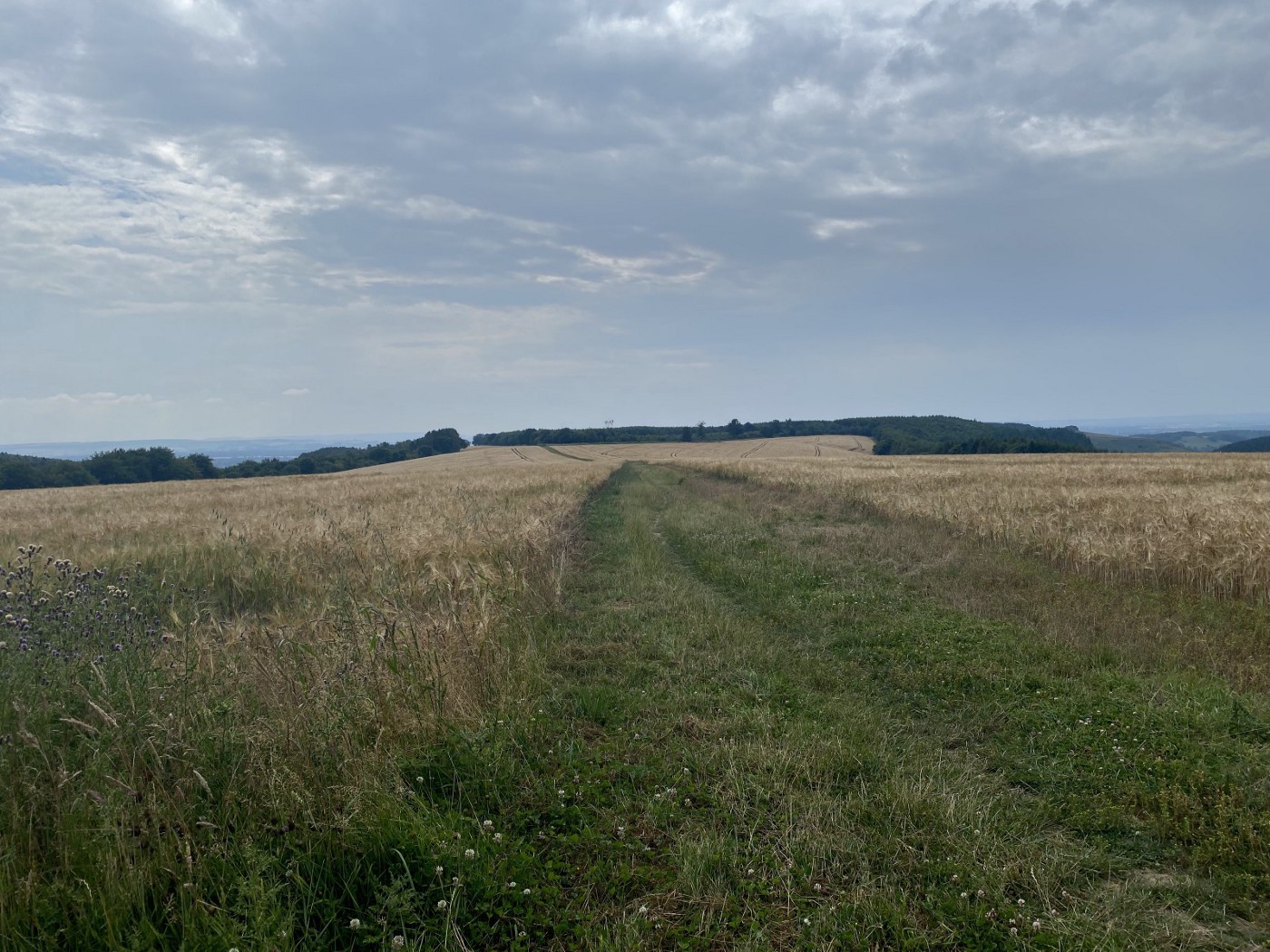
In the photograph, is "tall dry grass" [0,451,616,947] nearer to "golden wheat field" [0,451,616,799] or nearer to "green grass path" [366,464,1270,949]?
"golden wheat field" [0,451,616,799]

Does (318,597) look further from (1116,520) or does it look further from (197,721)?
(1116,520)

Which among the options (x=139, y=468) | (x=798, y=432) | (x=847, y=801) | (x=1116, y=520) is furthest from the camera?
(x=798, y=432)

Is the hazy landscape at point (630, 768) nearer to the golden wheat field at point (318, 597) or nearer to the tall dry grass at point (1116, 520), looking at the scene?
the golden wheat field at point (318, 597)

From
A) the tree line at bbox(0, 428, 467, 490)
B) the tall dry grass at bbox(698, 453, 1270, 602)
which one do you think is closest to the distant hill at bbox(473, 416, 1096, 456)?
the tree line at bbox(0, 428, 467, 490)

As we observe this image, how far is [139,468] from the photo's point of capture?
255ft

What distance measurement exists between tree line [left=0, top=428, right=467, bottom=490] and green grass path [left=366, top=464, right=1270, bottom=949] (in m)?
63.1

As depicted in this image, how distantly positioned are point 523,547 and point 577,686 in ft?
19.5

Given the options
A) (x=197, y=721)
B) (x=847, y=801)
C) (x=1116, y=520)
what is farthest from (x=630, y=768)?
(x=1116, y=520)

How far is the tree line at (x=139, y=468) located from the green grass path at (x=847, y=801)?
63134 mm

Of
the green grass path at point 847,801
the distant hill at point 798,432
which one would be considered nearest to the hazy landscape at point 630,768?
the green grass path at point 847,801

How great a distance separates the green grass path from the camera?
3.24 metres

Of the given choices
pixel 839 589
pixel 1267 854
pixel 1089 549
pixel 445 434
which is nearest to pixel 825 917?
pixel 1267 854

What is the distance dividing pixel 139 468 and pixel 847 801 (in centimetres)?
9481

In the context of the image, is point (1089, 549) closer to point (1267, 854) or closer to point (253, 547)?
point (1267, 854)
